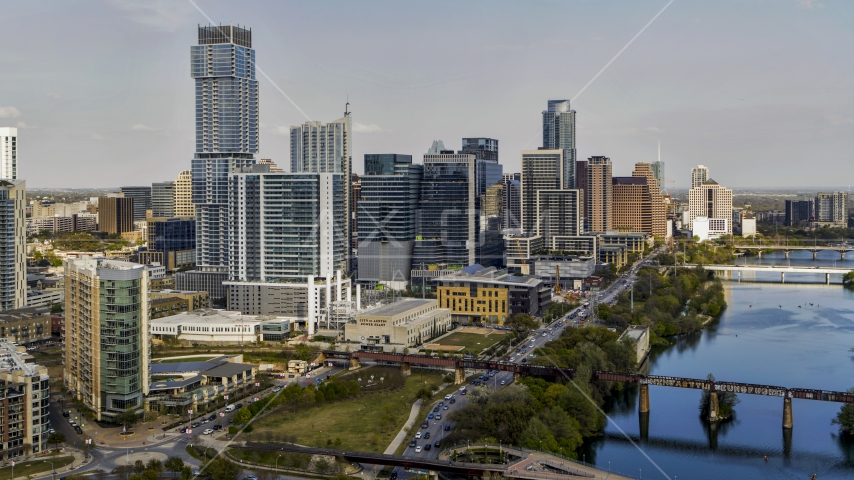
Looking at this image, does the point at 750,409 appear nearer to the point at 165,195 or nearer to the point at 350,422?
the point at 350,422

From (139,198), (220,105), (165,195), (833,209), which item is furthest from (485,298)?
(833,209)

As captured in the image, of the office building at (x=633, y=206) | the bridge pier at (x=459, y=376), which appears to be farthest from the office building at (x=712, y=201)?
the bridge pier at (x=459, y=376)

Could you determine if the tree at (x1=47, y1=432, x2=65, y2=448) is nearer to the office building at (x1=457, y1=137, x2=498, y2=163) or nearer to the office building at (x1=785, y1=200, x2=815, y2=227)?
the office building at (x1=457, y1=137, x2=498, y2=163)

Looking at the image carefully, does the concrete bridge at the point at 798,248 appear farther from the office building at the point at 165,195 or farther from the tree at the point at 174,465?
the tree at the point at 174,465

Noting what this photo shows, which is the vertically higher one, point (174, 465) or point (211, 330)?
point (211, 330)

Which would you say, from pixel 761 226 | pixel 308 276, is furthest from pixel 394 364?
pixel 761 226
